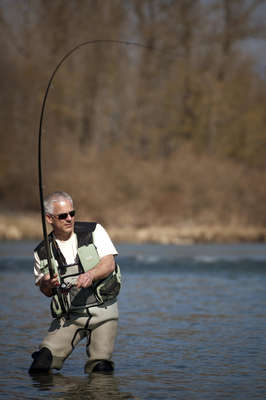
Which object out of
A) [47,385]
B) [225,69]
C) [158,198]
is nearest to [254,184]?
[158,198]

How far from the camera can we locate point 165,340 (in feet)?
28.6

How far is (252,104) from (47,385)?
34.4 m

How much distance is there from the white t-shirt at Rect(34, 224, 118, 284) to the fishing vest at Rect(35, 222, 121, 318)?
3 centimetres

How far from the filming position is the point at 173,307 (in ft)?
38.8

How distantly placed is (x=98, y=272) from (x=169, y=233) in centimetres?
2353

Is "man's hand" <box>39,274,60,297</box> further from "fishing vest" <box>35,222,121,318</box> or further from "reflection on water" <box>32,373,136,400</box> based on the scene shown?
"reflection on water" <box>32,373,136,400</box>

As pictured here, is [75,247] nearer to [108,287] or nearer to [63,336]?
[108,287]

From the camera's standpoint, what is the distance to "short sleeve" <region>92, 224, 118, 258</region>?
616 centimetres

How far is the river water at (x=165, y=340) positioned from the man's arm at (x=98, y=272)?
0.76 meters

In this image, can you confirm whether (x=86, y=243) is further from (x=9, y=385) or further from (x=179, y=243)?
(x=179, y=243)

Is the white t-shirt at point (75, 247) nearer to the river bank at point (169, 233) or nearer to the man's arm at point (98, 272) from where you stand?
the man's arm at point (98, 272)

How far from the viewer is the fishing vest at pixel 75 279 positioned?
6.15 meters

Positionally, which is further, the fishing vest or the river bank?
the river bank

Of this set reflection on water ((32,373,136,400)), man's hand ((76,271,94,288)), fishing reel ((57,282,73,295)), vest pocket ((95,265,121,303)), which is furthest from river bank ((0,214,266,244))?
man's hand ((76,271,94,288))
